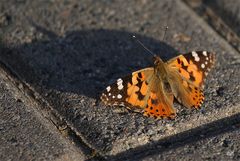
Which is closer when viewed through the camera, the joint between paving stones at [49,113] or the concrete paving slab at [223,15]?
the joint between paving stones at [49,113]

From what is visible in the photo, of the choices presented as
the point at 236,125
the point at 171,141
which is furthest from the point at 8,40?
the point at 236,125

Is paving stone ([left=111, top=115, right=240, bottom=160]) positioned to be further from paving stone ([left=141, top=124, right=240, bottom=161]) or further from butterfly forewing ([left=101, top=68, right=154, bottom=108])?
butterfly forewing ([left=101, top=68, right=154, bottom=108])

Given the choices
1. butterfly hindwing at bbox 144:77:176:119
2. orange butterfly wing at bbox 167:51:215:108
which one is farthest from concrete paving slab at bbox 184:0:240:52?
butterfly hindwing at bbox 144:77:176:119

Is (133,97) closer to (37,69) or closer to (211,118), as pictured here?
(211,118)

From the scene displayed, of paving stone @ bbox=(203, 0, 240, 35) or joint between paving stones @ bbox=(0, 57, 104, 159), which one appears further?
paving stone @ bbox=(203, 0, 240, 35)

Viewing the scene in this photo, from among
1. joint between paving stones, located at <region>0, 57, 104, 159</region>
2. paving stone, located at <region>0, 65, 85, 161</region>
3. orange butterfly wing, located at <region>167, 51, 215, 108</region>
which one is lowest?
paving stone, located at <region>0, 65, 85, 161</region>

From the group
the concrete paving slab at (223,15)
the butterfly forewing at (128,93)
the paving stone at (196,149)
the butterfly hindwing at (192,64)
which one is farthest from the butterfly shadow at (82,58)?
the paving stone at (196,149)

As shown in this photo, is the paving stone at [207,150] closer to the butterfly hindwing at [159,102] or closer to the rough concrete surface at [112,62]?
the rough concrete surface at [112,62]
